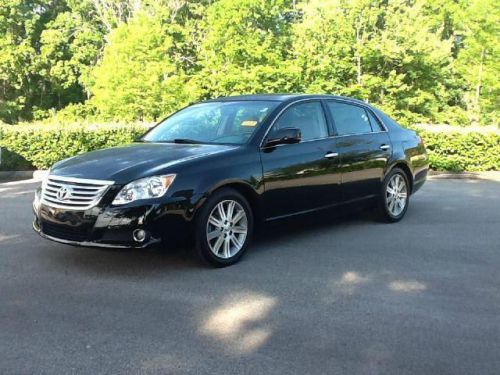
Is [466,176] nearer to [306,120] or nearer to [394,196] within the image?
[394,196]

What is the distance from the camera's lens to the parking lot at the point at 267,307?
11.4ft

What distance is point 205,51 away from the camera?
28578 mm

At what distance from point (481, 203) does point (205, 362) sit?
710cm

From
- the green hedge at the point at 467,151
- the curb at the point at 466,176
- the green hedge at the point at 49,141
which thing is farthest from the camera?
the green hedge at the point at 49,141

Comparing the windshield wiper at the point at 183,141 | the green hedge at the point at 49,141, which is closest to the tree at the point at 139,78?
the green hedge at the point at 49,141

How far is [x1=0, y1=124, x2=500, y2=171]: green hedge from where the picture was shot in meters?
Result: 14.3

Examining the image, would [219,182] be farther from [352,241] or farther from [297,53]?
[297,53]

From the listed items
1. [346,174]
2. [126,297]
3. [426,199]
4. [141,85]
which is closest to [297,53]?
[141,85]

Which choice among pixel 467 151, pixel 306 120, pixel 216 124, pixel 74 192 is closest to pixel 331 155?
pixel 306 120

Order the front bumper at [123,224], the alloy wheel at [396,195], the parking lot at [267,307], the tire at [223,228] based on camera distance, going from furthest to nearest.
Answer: the alloy wheel at [396,195] → the tire at [223,228] → the front bumper at [123,224] → the parking lot at [267,307]

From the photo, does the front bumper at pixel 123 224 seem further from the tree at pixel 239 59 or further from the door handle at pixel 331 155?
the tree at pixel 239 59

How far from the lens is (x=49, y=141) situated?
14.5 metres

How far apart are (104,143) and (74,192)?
33.1 ft

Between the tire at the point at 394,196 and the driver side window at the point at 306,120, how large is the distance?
1.32 m
